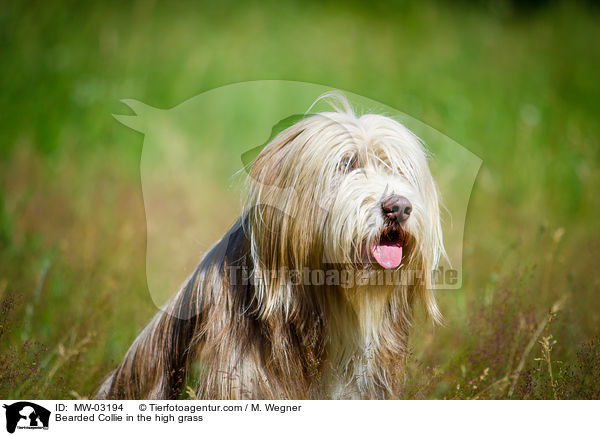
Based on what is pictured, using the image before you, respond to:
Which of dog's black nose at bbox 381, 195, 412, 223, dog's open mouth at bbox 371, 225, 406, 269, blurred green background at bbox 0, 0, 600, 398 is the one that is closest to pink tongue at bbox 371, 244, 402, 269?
dog's open mouth at bbox 371, 225, 406, 269

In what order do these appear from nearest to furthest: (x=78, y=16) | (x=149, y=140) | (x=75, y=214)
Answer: (x=149, y=140) → (x=78, y=16) → (x=75, y=214)

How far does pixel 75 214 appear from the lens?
482cm

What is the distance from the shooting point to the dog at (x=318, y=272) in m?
2.43

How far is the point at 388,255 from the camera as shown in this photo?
7.91ft

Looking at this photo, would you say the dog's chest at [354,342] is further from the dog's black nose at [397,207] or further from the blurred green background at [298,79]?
the blurred green background at [298,79]

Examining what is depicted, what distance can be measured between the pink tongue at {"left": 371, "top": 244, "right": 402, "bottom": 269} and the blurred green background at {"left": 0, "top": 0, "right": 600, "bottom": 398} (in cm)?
112

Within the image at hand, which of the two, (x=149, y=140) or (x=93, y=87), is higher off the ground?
(x=93, y=87)

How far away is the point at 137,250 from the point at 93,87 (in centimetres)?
127

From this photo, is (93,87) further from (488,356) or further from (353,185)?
(488,356)

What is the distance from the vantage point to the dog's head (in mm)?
2367
